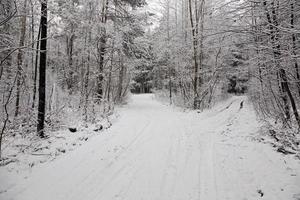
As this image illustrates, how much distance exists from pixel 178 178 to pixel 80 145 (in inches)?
145

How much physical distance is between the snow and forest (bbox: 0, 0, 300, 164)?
166cm

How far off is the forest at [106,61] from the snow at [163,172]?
166cm

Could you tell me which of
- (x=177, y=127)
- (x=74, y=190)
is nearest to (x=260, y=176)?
(x=74, y=190)

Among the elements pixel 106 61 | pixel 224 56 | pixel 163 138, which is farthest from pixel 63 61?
pixel 224 56

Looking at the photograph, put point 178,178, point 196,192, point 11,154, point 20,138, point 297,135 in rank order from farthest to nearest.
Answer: point 20,138, point 297,135, point 11,154, point 178,178, point 196,192

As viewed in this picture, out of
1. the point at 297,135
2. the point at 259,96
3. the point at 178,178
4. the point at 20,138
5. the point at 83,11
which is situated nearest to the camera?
the point at 178,178

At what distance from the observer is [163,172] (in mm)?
4578

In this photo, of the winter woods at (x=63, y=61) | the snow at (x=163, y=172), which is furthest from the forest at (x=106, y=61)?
the snow at (x=163, y=172)

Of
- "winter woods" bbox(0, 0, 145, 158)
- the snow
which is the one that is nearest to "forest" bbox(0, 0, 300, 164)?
"winter woods" bbox(0, 0, 145, 158)

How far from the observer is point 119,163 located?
512cm

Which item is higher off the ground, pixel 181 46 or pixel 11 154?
pixel 181 46

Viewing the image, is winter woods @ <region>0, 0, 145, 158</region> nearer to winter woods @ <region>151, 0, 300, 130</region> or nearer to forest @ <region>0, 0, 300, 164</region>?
forest @ <region>0, 0, 300, 164</region>

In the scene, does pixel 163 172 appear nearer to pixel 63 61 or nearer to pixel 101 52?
pixel 101 52

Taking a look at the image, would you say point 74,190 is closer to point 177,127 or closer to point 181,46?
point 177,127
